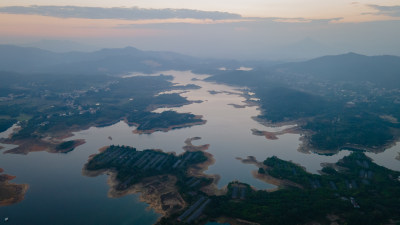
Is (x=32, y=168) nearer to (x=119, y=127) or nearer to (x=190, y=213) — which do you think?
(x=119, y=127)

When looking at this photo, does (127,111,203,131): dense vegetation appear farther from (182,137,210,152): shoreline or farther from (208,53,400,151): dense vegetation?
(208,53,400,151): dense vegetation

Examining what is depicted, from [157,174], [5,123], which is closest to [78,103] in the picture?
[5,123]

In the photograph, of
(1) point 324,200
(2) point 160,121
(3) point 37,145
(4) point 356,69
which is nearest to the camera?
(1) point 324,200

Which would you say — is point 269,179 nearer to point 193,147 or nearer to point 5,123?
point 193,147

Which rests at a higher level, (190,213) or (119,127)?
(190,213)

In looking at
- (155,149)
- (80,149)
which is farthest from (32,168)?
(155,149)

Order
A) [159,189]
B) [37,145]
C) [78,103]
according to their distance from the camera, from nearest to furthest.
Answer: [159,189] → [37,145] → [78,103]
